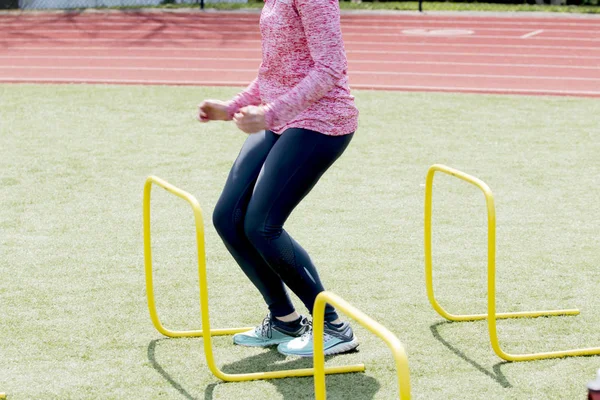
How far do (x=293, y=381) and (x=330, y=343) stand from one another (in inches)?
13.0

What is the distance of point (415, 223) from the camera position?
653cm

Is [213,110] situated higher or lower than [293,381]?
higher

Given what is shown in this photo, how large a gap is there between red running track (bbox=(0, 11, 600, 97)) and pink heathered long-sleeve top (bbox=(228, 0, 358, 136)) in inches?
337

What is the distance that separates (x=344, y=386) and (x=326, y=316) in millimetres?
398

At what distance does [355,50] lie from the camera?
16.8 m

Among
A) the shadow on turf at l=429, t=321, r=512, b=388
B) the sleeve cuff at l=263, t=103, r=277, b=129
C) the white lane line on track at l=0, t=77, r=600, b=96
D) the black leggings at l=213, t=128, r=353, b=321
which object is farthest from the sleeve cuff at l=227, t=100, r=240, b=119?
the white lane line on track at l=0, t=77, r=600, b=96

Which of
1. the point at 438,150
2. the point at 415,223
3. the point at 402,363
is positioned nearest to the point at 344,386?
the point at 402,363

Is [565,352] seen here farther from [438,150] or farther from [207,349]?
[438,150]

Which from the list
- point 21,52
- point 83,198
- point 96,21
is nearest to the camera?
point 83,198

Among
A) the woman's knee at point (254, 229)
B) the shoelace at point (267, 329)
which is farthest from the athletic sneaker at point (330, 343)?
the woman's knee at point (254, 229)

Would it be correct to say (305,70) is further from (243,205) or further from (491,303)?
(491,303)

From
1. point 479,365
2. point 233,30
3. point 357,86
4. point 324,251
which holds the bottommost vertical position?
point 233,30

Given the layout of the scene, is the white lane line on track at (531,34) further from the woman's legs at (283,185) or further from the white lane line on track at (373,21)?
the woman's legs at (283,185)

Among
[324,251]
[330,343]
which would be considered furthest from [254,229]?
[324,251]
